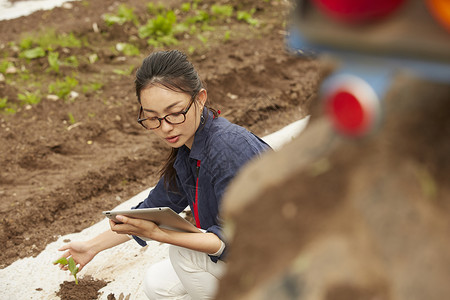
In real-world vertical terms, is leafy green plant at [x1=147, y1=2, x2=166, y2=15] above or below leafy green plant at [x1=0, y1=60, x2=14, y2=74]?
below

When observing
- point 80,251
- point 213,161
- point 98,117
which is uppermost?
point 213,161

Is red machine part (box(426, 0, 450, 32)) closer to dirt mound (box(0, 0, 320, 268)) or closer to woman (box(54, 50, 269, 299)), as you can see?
woman (box(54, 50, 269, 299))

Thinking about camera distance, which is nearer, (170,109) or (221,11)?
(170,109)

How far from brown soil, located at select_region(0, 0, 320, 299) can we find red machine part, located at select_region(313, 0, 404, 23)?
3.08 m

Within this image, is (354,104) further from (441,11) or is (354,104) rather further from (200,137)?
(200,137)

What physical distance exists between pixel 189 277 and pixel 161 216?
21.2 inches

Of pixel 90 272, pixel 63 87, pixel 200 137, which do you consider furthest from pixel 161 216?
pixel 63 87

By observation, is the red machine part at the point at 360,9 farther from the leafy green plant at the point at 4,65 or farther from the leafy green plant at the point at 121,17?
the leafy green plant at the point at 121,17

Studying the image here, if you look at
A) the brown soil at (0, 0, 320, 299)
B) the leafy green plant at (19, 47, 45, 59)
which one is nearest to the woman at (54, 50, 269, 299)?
the brown soil at (0, 0, 320, 299)

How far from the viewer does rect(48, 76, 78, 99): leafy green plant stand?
5992 mm

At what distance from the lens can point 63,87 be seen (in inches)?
239

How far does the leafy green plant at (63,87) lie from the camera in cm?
599

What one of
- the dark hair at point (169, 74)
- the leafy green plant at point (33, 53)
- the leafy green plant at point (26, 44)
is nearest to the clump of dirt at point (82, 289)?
the dark hair at point (169, 74)

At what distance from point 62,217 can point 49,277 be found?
0.73 meters
